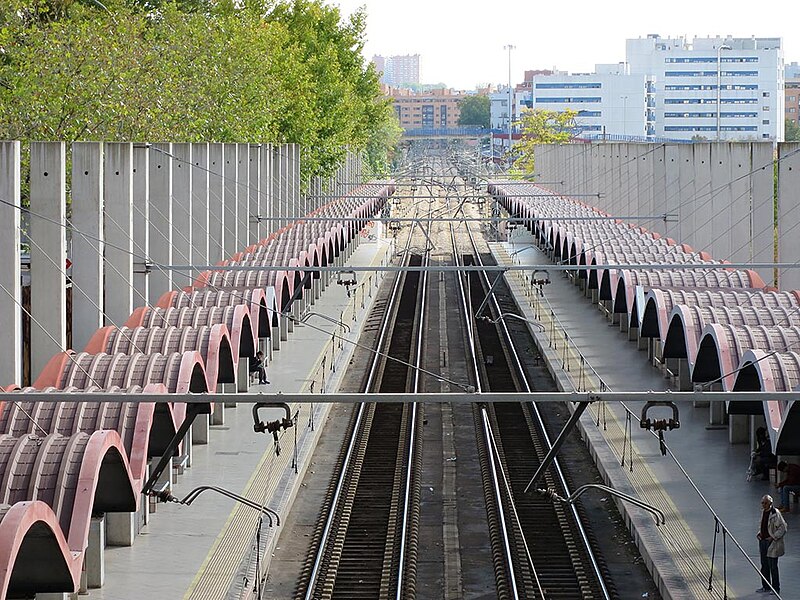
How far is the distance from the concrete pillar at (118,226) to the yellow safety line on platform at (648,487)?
34.7 feet

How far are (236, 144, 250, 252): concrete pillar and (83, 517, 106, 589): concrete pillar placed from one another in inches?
1110

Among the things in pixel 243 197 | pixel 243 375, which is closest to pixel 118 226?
pixel 243 375

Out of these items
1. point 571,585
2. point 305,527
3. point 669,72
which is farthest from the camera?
point 669,72

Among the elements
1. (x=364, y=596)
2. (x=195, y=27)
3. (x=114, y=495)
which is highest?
(x=195, y=27)

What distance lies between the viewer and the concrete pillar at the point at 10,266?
2436 cm

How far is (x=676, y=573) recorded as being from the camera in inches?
778

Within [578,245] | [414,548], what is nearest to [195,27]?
[578,245]

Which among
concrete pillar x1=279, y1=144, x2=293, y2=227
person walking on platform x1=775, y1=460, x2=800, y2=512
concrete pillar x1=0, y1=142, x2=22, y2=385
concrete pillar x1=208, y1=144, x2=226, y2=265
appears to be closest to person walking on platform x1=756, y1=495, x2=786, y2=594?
person walking on platform x1=775, y1=460, x2=800, y2=512

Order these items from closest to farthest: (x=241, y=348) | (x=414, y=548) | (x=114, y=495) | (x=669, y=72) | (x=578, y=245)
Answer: (x=114, y=495)
(x=414, y=548)
(x=241, y=348)
(x=578, y=245)
(x=669, y=72)

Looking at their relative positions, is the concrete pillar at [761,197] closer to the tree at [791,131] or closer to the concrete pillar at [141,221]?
the concrete pillar at [141,221]

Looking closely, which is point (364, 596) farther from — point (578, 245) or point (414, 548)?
point (578, 245)

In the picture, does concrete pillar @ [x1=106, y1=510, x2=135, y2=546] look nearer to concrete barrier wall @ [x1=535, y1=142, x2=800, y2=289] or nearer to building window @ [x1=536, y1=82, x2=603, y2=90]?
concrete barrier wall @ [x1=535, y1=142, x2=800, y2=289]

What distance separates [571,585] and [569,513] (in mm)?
4054

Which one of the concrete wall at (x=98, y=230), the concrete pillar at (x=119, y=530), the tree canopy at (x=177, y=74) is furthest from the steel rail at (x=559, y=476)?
the tree canopy at (x=177, y=74)
